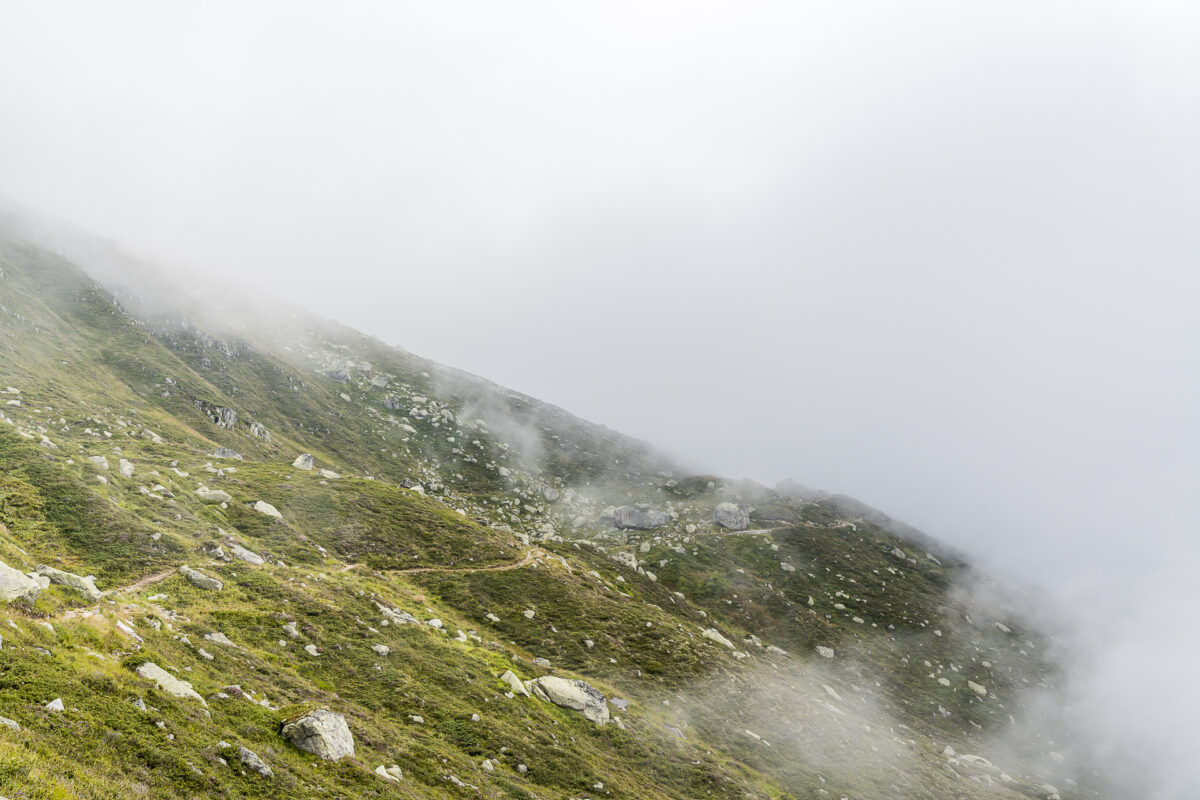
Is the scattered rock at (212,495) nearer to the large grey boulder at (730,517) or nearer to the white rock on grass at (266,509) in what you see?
the white rock on grass at (266,509)

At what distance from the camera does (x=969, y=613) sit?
137 metres

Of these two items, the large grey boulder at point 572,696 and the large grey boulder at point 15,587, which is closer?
the large grey boulder at point 15,587

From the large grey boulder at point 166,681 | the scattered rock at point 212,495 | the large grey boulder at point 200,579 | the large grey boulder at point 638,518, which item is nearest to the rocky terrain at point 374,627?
the large grey boulder at point 200,579

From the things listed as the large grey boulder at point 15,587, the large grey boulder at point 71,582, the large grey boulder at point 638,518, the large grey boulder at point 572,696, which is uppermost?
the large grey boulder at point 15,587

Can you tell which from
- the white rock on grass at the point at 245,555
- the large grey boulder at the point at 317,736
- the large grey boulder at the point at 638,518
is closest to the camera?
the large grey boulder at the point at 317,736

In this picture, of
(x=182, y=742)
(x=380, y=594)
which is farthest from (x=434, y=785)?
(x=380, y=594)

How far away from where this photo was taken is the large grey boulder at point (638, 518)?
470 ft

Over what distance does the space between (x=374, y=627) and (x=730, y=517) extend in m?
125

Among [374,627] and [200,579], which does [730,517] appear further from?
[200,579]

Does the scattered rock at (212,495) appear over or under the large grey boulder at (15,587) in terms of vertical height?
under

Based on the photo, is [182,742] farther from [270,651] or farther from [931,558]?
[931,558]

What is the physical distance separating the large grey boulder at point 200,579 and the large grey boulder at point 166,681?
46.3ft

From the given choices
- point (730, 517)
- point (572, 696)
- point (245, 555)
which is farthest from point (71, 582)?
point (730, 517)

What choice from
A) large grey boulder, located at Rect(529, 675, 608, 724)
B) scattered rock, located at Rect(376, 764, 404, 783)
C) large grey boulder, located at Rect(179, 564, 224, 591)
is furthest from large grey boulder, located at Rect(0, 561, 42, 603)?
large grey boulder, located at Rect(529, 675, 608, 724)
